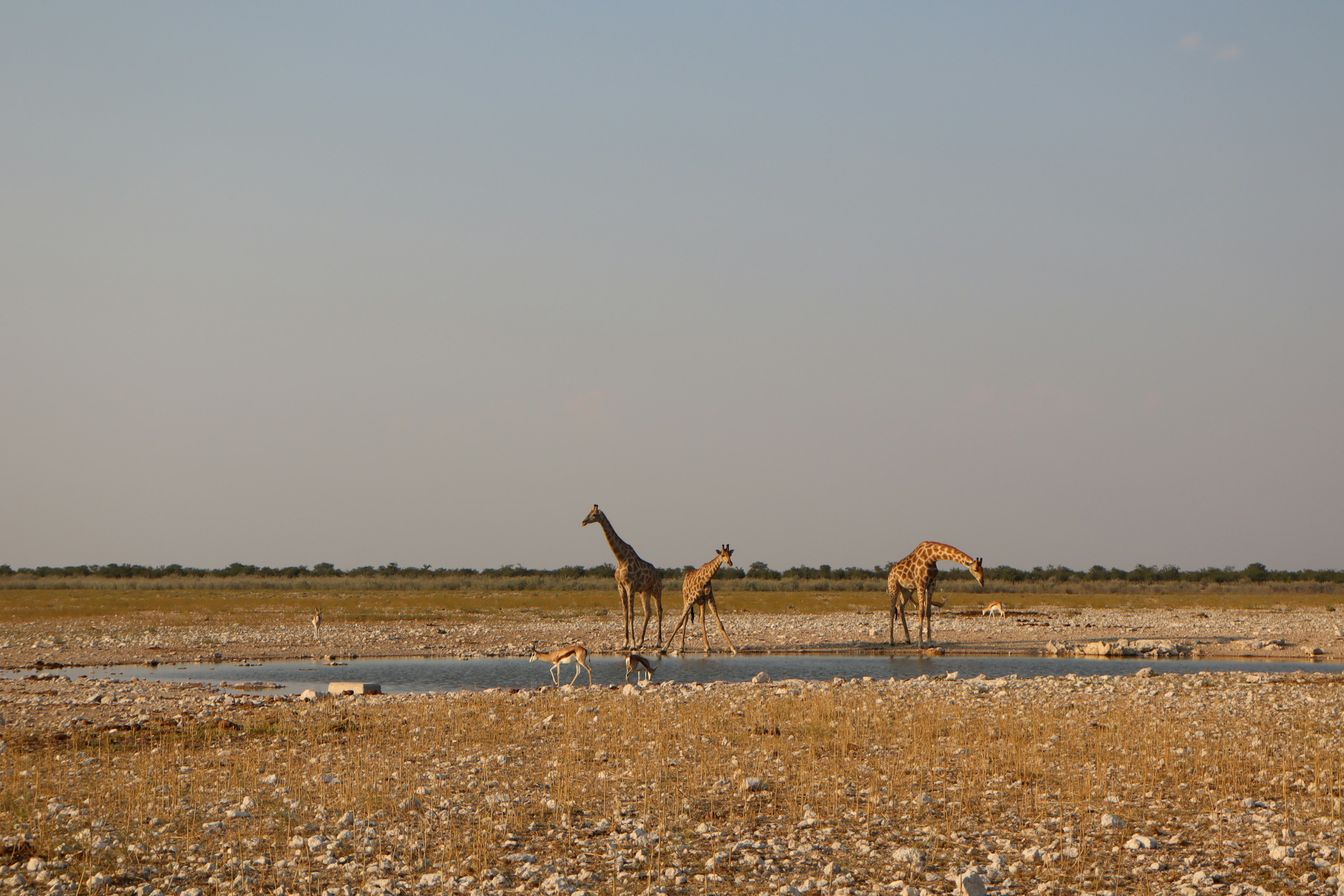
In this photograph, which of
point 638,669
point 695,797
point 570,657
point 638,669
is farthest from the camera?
point 638,669

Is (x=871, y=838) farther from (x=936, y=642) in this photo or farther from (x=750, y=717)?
(x=936, y=642)

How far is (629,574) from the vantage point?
104ft

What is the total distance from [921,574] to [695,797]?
2164 cm

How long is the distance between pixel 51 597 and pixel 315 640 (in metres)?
41.3

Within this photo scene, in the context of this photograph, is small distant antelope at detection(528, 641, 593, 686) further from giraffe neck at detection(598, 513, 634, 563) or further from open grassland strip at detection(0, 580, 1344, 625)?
open grassland strip at detection(0, 580, 1344, 625)

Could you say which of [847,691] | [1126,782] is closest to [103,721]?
[847,691]

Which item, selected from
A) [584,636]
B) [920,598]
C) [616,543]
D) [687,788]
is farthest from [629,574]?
[687,788]

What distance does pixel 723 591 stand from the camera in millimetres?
78125

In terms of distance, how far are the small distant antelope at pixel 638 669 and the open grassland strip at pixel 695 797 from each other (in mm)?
4421

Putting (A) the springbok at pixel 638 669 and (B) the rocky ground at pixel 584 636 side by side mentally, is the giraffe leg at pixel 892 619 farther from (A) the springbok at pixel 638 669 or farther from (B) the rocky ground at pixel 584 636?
(A) the springbok at pixel 638 669

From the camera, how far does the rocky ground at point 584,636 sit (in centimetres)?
3102


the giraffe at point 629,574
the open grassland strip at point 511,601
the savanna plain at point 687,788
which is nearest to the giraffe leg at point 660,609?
the giraffe at point 629,574

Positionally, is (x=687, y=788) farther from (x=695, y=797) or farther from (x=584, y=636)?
(x=584, y=636)

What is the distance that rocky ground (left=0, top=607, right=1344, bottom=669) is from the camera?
31.0 meters
